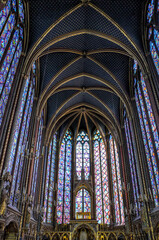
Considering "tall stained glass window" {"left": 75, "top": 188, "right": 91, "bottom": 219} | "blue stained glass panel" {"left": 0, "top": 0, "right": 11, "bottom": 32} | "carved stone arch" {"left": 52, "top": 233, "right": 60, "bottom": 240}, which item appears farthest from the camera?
"tall stained glass window" {"left": 75, "top": 188, "right": 91, "bottom": 219}

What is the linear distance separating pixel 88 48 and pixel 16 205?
1391 cm

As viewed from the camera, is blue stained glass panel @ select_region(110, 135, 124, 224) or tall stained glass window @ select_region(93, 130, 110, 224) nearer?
blue stained glass panel @ select_region(110, 135, 124, 224)

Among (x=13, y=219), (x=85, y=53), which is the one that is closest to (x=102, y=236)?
(x=13, y=219)

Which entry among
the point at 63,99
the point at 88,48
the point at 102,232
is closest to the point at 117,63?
the point at 88,48

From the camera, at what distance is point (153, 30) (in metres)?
14.2

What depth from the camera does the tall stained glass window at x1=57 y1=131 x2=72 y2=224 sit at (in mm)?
22745

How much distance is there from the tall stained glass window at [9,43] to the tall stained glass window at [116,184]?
50.2 feet

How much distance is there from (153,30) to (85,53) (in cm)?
622

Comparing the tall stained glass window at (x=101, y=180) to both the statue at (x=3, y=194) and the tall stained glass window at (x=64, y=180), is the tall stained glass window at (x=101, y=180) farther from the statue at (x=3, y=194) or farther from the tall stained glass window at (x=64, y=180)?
the statue at (x=3, y=194)

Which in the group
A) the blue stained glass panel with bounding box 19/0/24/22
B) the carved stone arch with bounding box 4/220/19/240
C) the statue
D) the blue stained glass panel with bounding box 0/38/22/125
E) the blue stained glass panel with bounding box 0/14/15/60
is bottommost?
the carved stone arch with bounding box 4/220/19/240

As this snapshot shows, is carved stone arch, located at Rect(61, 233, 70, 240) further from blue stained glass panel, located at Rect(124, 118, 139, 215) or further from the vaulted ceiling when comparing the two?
the vaulted ceiling

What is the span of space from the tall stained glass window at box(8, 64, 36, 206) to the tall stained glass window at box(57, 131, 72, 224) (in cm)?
1048

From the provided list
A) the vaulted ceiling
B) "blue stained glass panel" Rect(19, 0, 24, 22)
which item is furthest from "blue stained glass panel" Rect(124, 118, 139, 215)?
"blue stained glass panel" Rect(19, 0, 24, 22)

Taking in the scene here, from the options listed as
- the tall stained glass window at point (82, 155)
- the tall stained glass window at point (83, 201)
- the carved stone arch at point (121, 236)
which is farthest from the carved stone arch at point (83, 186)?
the carved stone arch at point (121, 236)
